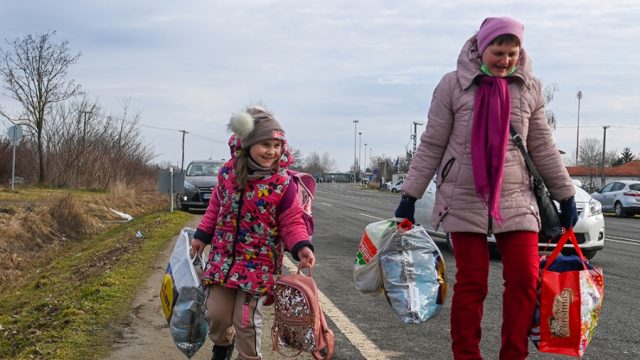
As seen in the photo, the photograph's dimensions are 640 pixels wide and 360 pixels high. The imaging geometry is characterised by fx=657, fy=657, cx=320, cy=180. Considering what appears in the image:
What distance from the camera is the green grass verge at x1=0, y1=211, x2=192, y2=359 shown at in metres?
4.42

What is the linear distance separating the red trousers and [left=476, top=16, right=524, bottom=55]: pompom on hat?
3.14 feet

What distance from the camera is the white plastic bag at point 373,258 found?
3541 mm

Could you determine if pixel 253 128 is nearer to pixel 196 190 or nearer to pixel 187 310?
pixel 187 310

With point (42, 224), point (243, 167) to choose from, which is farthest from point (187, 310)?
point (42, 224)

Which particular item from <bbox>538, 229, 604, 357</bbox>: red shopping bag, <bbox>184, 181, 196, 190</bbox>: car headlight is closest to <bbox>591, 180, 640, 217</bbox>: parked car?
<bbox>184, 181, 196, 190</bbox>: car headlight

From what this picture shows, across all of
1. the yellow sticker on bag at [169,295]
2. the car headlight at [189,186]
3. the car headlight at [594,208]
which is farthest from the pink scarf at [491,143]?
the car headlight at [189,186]

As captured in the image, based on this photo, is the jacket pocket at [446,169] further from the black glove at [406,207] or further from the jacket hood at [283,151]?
the jacket hood at [283,151]

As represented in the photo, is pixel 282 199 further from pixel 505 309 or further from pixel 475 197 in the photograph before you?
pixel 505 309

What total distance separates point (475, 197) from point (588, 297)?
760 mm

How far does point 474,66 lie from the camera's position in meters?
3.32

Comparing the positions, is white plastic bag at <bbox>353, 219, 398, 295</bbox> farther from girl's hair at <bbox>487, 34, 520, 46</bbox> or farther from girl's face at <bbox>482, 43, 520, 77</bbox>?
girl's hair at <bbox>487, 34, 520, 46</bbox>

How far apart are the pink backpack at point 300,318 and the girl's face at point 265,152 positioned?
0.64 metres

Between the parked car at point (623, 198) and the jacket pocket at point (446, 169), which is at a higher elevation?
the jacket pocket at point (446, 169)

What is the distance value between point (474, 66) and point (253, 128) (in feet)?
3.96
